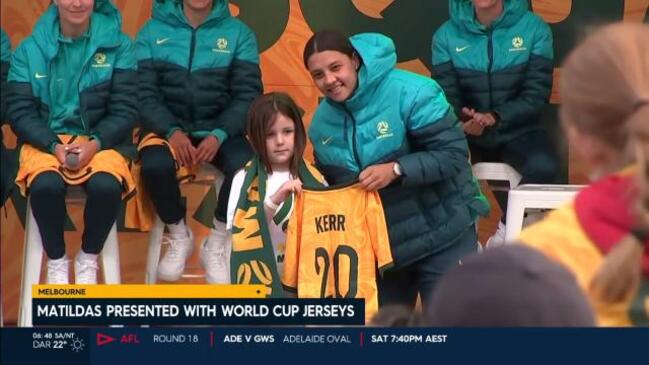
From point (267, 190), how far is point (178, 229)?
63cm

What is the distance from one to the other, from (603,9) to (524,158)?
2.20 ft

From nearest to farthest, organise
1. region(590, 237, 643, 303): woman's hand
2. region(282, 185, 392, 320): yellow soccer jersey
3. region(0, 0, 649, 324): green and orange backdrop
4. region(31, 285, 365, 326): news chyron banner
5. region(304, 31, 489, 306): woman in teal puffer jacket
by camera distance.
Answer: region(590, 237, 643, 303): woman's hand, region(31, 285, 365, 326): news chyron banner, region(282, 185, 392, 320): yellow soccer jersey, region(304, 31, 489, 306): woman in teal puffer jacket, region(0, 0, 649, 324): green and orange backdrop

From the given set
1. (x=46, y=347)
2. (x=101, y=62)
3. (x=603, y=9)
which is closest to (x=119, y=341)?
(x=46, y=347)

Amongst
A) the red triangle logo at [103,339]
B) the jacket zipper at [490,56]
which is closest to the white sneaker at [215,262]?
the jacket zipper at [490,56]

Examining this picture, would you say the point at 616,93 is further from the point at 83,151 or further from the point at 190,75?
the point at 190,75

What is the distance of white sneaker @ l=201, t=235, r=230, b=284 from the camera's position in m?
3.90

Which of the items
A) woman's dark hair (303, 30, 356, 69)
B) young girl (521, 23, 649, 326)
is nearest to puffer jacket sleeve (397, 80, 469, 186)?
woman's dark hair (303, 30, 356, 69)

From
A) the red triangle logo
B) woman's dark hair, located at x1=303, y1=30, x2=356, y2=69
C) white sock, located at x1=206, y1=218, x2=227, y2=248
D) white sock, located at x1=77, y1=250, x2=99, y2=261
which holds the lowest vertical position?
white sock, located at x1=77, y1=250, x2=99, y2=261

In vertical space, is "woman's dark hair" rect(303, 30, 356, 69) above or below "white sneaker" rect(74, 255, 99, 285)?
above

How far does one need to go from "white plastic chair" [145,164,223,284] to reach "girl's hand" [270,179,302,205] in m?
0.64

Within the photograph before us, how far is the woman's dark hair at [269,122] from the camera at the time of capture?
3514 millimetres

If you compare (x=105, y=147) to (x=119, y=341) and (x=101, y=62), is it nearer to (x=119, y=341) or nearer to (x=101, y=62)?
(x=101, y=62)

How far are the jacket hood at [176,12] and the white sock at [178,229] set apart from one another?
0.59 metres

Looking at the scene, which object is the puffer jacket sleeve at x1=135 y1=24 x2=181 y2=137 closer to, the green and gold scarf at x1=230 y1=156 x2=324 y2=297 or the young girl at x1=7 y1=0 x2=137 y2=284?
the young girl at x1=7 y1=0 x2=137 y2=284
